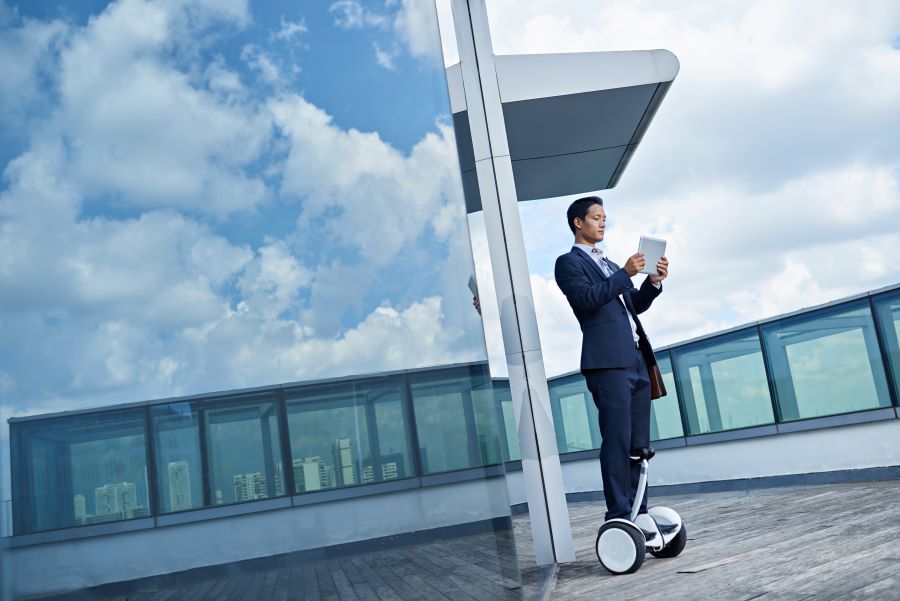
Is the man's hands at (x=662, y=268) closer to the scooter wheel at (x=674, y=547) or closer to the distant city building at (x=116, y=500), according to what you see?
the scooter wheel at (x=674, y=547)

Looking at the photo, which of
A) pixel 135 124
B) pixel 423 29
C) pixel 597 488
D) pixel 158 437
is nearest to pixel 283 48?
pixel 135 124

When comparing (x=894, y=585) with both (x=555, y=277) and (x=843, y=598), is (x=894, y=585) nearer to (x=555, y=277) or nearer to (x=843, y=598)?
(x=843, y=598)

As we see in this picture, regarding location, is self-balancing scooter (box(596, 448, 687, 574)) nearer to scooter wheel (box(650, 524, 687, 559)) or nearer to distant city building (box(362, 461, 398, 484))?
scooter wheel (box(650, 524, 687, 559))

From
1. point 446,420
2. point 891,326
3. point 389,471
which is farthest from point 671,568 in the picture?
point 891,326

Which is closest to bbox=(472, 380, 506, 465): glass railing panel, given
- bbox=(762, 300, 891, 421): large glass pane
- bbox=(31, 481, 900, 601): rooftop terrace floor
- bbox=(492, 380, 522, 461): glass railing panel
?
bbox=(31, 481, 900, 601): rooftop terrace floor

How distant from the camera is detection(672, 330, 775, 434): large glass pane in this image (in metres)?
7.25

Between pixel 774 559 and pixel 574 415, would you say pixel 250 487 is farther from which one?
pixel 574 415

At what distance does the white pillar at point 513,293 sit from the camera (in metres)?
3.62

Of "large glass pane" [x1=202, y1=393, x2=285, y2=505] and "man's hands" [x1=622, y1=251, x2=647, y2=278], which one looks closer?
"large glass pane" [x1=202, y1=393, x2=285, y2=505]

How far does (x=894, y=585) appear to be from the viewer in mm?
2176

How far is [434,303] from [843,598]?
1.45 meters

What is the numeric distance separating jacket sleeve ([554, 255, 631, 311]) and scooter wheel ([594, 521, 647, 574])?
0.92m

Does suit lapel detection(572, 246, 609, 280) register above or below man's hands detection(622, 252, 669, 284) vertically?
above

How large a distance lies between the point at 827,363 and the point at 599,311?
4.07 m
